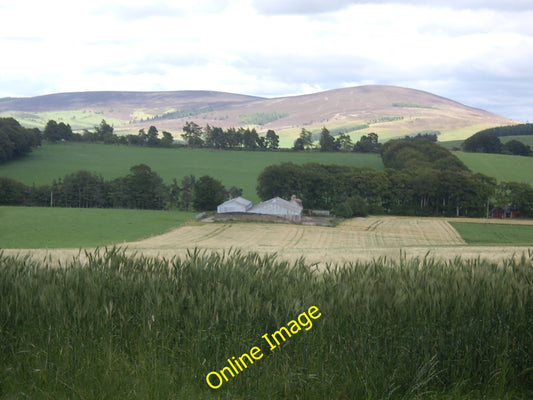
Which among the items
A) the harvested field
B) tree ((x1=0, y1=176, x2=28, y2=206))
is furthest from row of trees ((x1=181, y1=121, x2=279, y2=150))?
the harvested field

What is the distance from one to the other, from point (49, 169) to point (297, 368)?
92.1 meters

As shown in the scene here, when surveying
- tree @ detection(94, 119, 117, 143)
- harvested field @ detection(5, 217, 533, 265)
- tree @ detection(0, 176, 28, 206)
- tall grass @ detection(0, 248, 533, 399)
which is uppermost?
tree @ detection(94, 119, 117, 143)

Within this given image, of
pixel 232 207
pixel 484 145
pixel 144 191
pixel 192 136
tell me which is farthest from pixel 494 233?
pixel 192 136

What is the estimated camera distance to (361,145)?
121438 mm

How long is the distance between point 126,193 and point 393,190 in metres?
38.2

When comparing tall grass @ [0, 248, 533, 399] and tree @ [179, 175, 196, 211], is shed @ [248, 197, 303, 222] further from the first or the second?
tall grass @ [0, 248, 533, 399]

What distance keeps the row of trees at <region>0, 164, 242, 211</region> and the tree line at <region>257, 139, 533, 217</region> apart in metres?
10.5

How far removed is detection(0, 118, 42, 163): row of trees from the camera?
287 feet

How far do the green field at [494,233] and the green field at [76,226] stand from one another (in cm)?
2962

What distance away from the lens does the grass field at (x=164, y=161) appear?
8701 centimetres

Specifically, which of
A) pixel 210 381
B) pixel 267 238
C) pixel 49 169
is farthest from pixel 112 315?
pixel 49 169

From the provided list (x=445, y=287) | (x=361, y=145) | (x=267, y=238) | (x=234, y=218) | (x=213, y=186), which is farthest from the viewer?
(x=361, y=145)

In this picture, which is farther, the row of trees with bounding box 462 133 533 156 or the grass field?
the row of trees with bounding box 462 133 533 156

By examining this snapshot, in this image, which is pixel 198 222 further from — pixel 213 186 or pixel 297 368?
pixel 297 368
